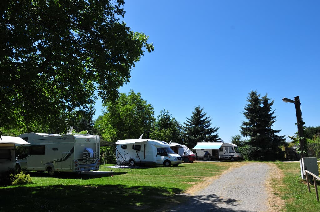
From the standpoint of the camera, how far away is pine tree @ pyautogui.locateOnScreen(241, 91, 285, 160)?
37.6 meters

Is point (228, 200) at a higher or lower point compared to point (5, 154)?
lower

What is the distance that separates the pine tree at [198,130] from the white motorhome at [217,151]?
16.8 feet

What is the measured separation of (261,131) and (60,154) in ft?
98.5

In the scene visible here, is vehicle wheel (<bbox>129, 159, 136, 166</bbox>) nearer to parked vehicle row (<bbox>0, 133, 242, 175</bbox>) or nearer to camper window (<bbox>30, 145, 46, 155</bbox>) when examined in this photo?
parked vehicle row (<bbox>0, 133, 242, 175</bbox>)

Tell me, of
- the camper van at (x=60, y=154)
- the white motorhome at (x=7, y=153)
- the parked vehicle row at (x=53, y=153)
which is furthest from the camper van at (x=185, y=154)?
the white motorhome at (x=7, y=153)

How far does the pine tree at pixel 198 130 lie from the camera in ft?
156

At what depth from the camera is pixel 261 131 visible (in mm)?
38375

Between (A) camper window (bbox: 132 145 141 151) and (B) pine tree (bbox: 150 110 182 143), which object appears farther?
(B) pine tree (bbox: 150 110 182 143)

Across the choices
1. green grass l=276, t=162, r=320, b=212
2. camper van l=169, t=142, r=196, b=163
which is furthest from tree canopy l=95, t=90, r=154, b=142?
green grass l=276, t=162, r=320, b=212

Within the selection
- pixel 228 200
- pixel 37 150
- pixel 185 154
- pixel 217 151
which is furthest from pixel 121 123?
pixel 228 200

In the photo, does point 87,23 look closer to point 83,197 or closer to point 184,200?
point 83,197

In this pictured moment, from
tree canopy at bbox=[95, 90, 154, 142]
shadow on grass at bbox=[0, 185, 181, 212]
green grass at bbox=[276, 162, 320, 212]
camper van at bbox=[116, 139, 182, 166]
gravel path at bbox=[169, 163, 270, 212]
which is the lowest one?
gravel path at bbox=[169, 163, 270, 212]

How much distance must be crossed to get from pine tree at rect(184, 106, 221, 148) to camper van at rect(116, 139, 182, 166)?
2213 cm

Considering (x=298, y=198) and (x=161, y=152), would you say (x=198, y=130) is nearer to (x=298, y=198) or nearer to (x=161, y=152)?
(x=161, y=152)
